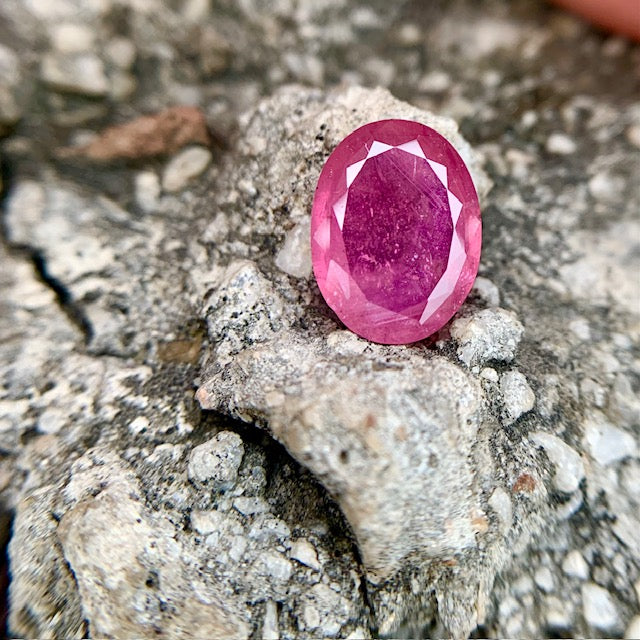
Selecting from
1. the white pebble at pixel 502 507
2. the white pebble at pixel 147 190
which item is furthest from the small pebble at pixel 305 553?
the white pebble at pixel 147 190

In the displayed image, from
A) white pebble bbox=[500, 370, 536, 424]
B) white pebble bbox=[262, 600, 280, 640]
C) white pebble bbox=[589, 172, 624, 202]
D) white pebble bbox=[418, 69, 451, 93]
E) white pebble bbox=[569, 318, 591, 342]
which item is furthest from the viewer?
white pebble bbox=[418, 69, 451, 93]

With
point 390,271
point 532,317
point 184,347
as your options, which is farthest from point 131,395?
point 532,317

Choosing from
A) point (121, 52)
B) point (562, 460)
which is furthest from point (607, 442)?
point (121, 52)

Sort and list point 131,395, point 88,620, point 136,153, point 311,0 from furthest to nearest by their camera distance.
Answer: point 311,0, point 136,153, point 131,395, point 88,620

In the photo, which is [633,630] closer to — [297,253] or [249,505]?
[249,505]

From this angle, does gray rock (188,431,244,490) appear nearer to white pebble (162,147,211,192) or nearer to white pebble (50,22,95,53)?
white pebble (162,147,211,192)

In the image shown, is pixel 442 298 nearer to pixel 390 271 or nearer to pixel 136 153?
pixel 390 271

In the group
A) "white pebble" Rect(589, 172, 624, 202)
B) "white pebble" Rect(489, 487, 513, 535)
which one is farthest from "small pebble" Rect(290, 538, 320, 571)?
"white pebble" Rect(589, 172, 624, 202)
